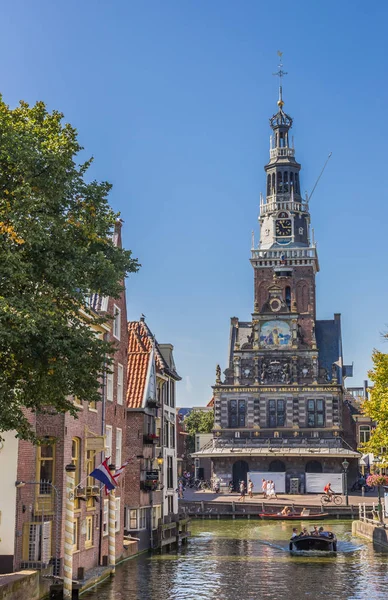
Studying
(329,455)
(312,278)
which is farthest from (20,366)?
(312,278)

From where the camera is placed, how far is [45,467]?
31.1 meters

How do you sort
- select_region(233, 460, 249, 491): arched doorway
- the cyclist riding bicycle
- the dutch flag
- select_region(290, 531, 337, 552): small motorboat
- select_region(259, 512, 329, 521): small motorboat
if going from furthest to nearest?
select_region(233, 460, 249, 491): arched doorway, the cyclist riding bicycle, select_region(259, 512, 329, 521): small motorboat, select_region(290, 531, 337, 552): small motorboat, the dutch flag

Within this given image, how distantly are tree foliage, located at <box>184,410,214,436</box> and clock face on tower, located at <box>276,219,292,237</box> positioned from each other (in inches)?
1335

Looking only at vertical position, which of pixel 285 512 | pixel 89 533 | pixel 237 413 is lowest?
pixel 285 512

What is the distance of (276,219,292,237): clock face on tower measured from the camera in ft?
374

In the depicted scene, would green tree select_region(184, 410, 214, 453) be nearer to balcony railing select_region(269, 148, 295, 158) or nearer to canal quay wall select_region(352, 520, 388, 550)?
balcony railing select_region(269, 148, 295, 158)

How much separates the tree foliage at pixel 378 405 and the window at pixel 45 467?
21529 mm

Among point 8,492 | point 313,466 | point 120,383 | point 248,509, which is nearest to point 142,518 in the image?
point 120,383

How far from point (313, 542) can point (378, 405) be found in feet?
29.0

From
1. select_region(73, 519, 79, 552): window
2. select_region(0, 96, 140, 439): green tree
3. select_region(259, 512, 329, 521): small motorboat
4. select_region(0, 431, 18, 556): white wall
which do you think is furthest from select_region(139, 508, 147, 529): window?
select_region(0, 96, 140, 439): green tree

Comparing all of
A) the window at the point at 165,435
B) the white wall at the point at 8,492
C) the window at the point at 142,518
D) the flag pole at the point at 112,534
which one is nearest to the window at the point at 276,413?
the window at the point at 165,435

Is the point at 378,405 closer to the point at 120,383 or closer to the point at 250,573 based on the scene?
the point at 250,573

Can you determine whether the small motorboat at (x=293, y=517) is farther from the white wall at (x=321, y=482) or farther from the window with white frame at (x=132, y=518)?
the window with white frame at (x=132, y=518)

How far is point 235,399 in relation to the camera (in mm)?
100750
